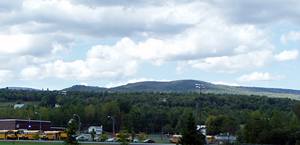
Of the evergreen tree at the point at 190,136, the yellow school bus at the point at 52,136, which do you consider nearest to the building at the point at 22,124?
the yellow school bus at the point at 52,136

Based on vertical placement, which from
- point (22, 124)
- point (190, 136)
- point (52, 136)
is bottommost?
point (52, 136)

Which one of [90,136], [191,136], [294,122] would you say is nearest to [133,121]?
[90,136]

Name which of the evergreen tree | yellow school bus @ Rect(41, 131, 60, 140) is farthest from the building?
the evergreen tree

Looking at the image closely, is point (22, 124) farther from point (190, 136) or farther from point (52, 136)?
point (190, 136)

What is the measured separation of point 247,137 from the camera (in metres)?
116

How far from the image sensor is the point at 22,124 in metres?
181

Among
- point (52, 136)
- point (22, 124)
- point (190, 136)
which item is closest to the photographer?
point (190, 136)

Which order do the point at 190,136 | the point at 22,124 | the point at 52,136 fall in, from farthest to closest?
the point at 22,124
the point at 52,136
the point at 190,136

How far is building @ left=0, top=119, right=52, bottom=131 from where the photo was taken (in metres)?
179

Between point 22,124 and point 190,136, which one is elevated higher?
point 190,136

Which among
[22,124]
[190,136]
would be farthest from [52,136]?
[190,136]

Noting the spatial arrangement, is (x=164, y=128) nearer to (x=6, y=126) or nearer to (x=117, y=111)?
(x=117, y=111)

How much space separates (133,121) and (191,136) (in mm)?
118400

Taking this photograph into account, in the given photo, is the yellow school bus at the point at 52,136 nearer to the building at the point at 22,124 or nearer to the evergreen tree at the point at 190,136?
the building at the point at 22,124
